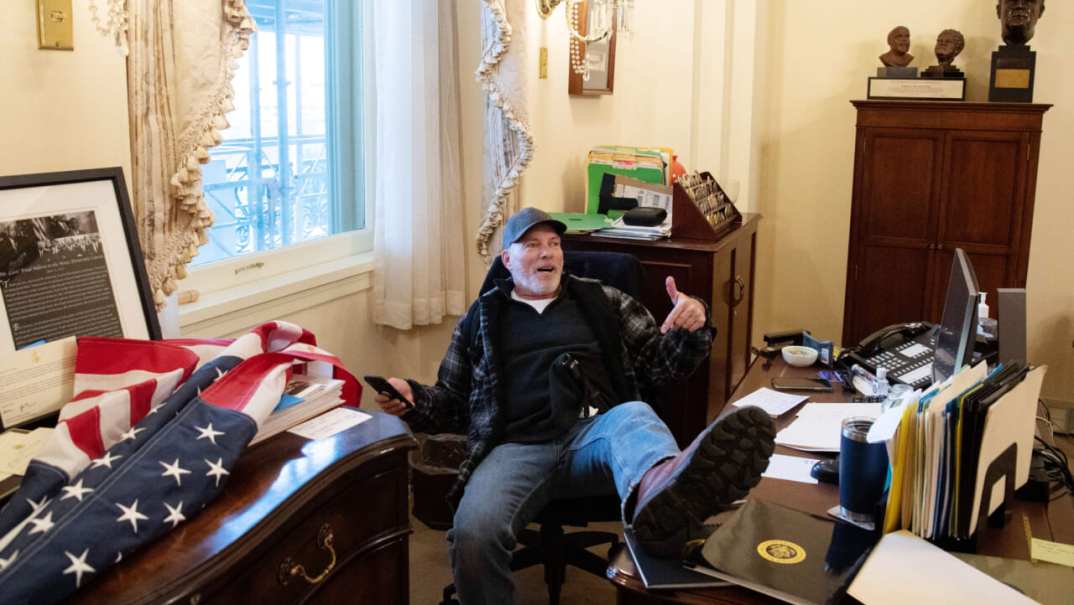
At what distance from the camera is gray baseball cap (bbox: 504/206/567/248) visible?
2775 mm

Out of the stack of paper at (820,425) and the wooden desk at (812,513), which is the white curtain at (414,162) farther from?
the wooden desk at (812,513)

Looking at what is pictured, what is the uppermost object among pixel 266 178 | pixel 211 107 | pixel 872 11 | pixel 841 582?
pixel 872 11

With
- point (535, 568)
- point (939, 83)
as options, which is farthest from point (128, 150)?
point (939, 83)

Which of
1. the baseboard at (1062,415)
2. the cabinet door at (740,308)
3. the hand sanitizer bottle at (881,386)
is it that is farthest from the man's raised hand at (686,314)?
the baseboard at (1062,415)

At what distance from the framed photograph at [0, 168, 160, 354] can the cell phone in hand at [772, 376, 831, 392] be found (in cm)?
149

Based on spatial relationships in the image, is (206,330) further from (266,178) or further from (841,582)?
(841,582)

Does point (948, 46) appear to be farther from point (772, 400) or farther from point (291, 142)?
point (291, 142)

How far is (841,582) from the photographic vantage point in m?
1.57

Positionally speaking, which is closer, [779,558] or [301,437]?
[779,558]

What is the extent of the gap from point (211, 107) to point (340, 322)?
125 cm

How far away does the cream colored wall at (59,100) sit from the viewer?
1801 millimetres

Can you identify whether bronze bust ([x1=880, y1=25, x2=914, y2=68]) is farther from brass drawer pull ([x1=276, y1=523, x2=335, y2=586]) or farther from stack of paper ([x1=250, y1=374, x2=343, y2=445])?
brass drawer pull ([x1=276, y1=523, x2=335, y2=586])

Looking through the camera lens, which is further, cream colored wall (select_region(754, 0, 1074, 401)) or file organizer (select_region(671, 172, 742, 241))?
cream colored wall (select_region(754, 0, 1074, 401))

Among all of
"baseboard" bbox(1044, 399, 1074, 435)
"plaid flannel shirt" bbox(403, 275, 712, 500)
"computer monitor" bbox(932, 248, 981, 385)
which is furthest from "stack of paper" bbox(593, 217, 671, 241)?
"baseboard" bbox(1044, 399, 1074, 435)
